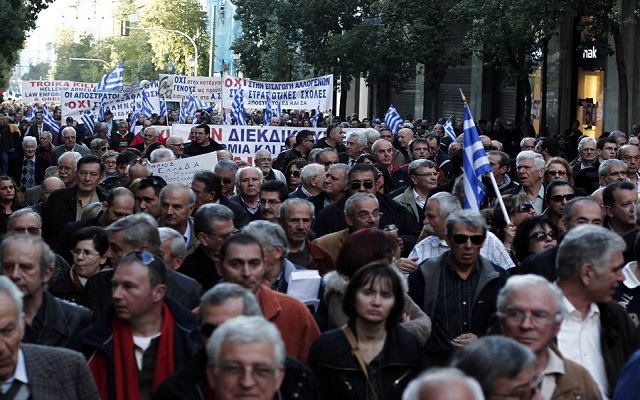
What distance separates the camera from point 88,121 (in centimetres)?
2881

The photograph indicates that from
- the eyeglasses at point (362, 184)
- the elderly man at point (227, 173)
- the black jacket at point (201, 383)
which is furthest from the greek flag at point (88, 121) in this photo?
the black jacket at point (201, 383)

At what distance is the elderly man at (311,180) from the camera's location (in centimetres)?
1284

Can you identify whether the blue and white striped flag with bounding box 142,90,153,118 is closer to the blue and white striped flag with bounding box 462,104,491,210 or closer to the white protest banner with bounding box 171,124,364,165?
the white protest banner with bounding box 171,124,364,165

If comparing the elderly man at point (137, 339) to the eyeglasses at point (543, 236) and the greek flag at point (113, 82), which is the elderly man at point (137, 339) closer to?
the eyeglasses at point (543, 236)

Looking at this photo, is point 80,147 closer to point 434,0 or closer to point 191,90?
point 191,90

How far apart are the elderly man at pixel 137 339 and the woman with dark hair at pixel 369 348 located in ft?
2.09

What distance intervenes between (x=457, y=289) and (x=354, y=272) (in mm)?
694

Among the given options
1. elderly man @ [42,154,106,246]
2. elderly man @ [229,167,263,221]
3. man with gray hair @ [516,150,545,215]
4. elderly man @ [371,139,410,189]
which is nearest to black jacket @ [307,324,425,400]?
elderly man @ [229,167,263,221]

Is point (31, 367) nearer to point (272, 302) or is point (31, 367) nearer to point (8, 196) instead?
point (272, 302)

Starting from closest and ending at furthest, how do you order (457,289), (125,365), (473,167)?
1. (125,365)
2. (457,289)
3. (473,167)

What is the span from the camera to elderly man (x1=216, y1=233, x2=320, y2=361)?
6.65 m

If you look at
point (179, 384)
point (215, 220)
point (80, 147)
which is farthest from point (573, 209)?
point (80, 147)

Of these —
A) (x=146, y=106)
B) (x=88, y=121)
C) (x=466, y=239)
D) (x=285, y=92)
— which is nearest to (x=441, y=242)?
(x=466, y=239)

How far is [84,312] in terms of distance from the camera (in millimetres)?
6766
